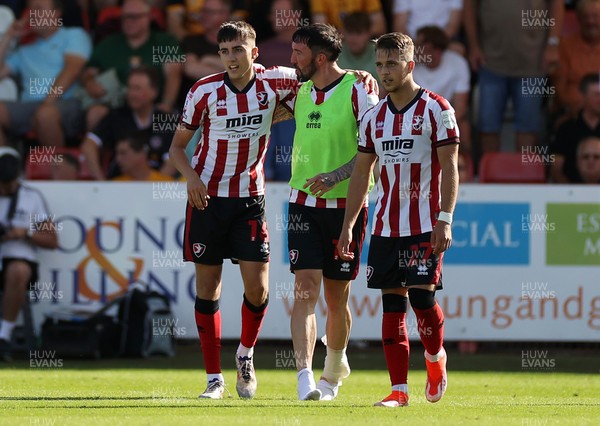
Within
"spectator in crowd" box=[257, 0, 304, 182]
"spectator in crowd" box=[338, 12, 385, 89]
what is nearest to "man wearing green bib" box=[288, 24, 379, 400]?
"spectator in crowd" box=[257, 0, 304, 182]

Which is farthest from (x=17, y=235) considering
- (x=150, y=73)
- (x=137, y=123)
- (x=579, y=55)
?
(x=579, y=55)

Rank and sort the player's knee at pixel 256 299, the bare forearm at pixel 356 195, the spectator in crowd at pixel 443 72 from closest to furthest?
1. the bare forearm at pixel 356 195
2. the player's knee at pixel 256 299
3. the spectator in crowd at pixel 443 72

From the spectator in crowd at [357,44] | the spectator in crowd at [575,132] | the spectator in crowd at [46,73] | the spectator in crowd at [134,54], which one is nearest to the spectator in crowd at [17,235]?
the spectator in crowd at [46,73]

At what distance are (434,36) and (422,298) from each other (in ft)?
22.2

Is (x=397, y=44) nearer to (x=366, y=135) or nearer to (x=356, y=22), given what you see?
(x=366, y=135)

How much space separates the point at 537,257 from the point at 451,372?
1.97 metres

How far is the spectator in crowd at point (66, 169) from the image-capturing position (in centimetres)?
1295

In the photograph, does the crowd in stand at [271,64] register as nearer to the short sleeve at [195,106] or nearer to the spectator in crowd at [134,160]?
the spectator in crowd at [134,160]

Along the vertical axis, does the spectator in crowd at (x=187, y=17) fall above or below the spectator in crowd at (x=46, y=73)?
above

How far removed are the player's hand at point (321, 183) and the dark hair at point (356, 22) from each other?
602 centimetres

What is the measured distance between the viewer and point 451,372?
35.4 ft

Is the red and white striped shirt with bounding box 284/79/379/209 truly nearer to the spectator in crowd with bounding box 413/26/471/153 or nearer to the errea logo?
the errea logo

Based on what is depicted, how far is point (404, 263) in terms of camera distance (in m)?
7.48

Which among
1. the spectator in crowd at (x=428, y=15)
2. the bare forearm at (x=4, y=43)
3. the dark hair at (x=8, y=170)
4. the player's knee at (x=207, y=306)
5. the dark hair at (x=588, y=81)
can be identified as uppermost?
the spectator in crowd at (x=428, y=15)
